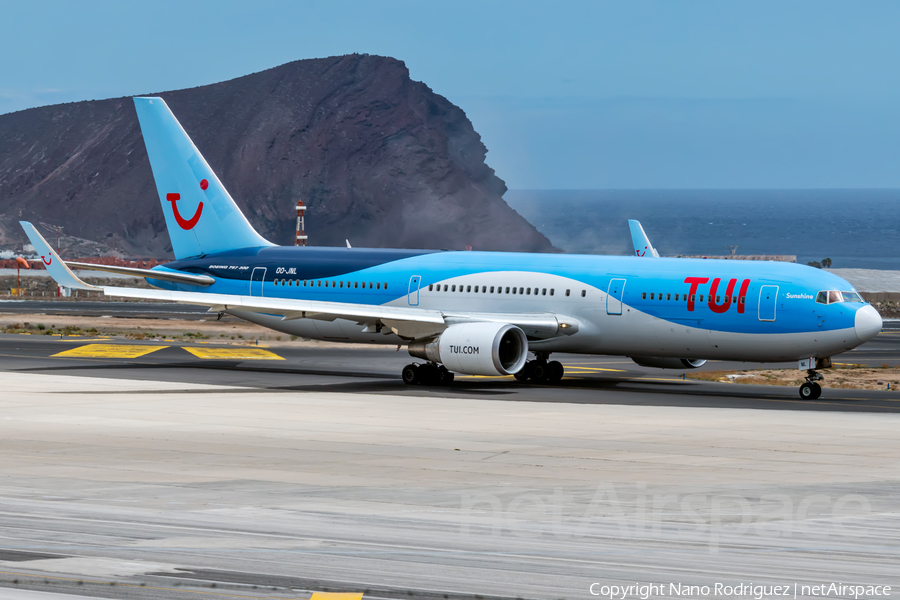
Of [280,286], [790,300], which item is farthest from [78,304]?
[790,300]

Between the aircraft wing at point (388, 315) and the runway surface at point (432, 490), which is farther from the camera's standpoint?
the aircraft wing at point (388, 315)

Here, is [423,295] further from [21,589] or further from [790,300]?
[21,589]

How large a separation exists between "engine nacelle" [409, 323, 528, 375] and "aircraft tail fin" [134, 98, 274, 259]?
10.4 m

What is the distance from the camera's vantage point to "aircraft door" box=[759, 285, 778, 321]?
106ft

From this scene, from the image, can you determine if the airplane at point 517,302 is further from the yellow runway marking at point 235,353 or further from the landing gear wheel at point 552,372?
the yellow runway marking at point 235,353

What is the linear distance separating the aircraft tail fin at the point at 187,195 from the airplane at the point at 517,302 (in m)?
0.11

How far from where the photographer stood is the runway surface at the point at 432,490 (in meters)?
11.4

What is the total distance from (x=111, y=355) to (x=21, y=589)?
111ft

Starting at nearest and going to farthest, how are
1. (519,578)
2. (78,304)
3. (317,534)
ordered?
(519,578), (317,534), (78,304)

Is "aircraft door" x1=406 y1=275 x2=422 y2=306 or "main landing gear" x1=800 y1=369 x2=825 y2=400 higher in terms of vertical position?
"aircraft door" x1=406 y1=275 x2=422 y2=306

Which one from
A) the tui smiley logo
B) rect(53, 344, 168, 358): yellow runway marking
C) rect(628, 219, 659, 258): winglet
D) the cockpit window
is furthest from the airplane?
rect(628, 219, 659, 258): winglet

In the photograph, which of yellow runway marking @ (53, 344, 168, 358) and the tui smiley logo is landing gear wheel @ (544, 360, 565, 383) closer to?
the tui smiley logo

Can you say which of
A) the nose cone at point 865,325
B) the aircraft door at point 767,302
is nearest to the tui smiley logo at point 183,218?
the aircraft door at point 767,302

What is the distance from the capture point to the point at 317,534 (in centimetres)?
1322
